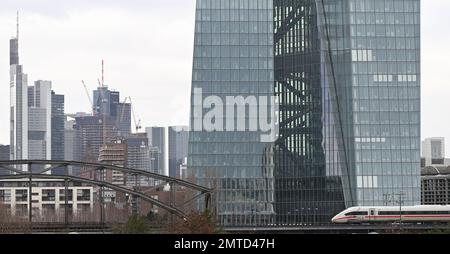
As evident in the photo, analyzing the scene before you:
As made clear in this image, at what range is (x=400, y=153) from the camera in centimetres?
18738

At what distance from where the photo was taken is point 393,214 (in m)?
169

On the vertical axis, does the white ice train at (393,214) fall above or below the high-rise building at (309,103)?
below

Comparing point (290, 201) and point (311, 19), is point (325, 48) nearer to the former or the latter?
point (311, 19)

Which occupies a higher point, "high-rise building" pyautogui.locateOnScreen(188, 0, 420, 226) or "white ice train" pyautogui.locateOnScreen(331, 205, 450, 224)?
"high-rise building" pyautogui.locateOnScreen(188, 0, 420, 226)

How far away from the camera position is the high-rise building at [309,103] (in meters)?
186

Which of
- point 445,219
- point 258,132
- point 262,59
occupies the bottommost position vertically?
point 445,219

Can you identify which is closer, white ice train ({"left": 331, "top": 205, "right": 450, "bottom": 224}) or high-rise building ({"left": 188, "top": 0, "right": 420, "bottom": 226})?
white ice train ({"left": 331, "top": 205, "right": 450, "bottom": 224})

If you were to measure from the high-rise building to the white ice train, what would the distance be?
45.1 ft

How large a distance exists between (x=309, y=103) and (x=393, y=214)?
2837 centimetres

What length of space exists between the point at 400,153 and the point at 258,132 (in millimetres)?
23496

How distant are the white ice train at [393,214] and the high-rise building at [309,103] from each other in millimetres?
13734

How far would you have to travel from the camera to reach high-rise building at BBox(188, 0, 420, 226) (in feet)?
612

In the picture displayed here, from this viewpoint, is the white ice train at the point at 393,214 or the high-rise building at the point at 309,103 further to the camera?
the high-rise building at the point at 309,103
